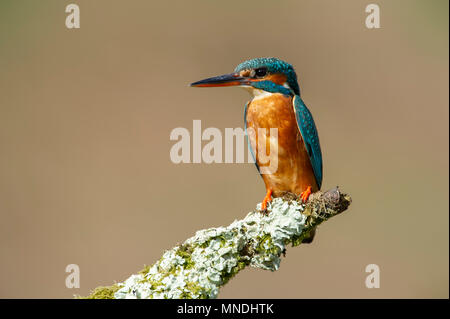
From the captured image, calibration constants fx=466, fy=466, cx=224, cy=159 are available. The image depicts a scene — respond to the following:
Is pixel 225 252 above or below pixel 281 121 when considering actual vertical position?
below

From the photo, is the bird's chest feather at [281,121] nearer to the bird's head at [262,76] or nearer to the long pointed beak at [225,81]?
the bird's head at [262,76]

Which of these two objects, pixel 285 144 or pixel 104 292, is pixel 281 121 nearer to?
pixel 285 144

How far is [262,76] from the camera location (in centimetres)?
248

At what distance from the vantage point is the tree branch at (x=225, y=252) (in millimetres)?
1539

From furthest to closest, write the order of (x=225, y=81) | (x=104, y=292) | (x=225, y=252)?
(x=225, y=81), (x=225, y=252), (x=104, y=292)

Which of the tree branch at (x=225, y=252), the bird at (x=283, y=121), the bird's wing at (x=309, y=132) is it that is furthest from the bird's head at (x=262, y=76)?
the tree branch at (x=225, y=252)

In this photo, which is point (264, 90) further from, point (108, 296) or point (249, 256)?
point (108, 296)

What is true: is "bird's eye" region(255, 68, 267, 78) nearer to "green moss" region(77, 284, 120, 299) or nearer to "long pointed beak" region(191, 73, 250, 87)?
"long pointed beak" region(191, 73, 250, 87)

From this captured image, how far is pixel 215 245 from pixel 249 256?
0.16 metres

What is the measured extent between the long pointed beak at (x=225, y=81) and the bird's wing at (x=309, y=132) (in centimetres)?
30

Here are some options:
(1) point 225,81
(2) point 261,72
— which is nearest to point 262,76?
(2) point 261,72

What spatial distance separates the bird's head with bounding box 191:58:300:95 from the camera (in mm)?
2445

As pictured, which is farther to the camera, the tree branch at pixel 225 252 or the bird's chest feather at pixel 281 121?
the bird's chest feather at pixel 281 121

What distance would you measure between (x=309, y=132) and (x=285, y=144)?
0.15 meters
